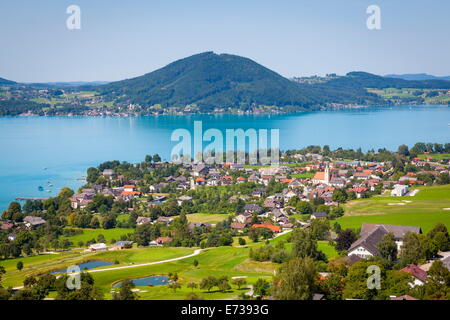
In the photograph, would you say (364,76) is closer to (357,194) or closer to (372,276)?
(357,194)

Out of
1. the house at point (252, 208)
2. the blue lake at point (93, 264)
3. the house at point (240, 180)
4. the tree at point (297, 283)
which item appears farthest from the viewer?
the house at point (240, 180)

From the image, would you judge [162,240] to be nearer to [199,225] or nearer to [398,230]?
[199,225]

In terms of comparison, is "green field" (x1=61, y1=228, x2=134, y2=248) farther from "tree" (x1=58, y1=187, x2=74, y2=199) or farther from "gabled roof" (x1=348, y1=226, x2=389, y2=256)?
"gabled roof" (x1=348, y1=226, x2=389, y2=256)

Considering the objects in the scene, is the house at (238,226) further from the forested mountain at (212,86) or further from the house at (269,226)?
the forested mountain at (212,86)

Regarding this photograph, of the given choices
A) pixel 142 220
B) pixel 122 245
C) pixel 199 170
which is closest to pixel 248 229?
pixel 122 245

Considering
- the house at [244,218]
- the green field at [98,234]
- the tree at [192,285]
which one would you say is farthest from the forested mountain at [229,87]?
the tree at [192,285]

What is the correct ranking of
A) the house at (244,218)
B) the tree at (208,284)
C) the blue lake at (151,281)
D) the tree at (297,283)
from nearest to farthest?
the tree at (297,283)
the tree at (208,284)
the blue lake at (151,281)
the house at (244,218)
